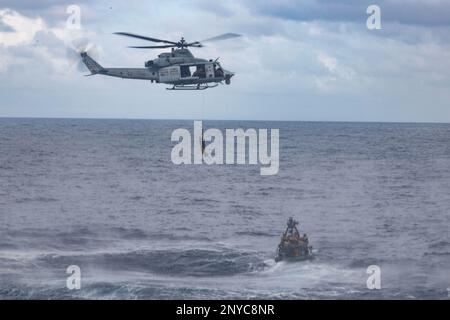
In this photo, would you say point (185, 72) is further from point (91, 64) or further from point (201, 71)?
point (91, 64)

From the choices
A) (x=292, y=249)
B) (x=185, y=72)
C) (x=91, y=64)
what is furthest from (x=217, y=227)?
(x=91, y=64)

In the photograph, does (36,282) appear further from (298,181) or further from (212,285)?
(298,181)

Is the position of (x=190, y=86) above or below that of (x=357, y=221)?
above

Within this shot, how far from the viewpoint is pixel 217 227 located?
187 ft

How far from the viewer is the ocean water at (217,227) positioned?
132 feet

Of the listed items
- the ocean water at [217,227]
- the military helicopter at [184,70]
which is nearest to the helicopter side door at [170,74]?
the military helicopter at [184,70]

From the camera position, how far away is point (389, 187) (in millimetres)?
80562

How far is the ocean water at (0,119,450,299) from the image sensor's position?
40.2 meters

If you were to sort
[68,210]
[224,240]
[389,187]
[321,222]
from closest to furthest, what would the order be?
1. [224,240]
2. [321,222]
3. [68,210]
4. [389,187]

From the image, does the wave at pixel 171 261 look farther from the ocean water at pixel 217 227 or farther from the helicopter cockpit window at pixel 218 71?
the helicopter cockpit window at pixel 218 71

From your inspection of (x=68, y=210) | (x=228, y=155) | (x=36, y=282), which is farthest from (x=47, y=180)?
(x=36, y=282)

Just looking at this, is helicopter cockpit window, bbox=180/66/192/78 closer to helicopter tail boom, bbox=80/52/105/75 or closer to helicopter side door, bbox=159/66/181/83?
helicopter side door, bbox=159/66/181/83

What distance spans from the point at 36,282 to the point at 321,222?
27197mm

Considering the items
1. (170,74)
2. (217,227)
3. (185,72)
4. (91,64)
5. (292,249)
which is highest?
(91,64)
